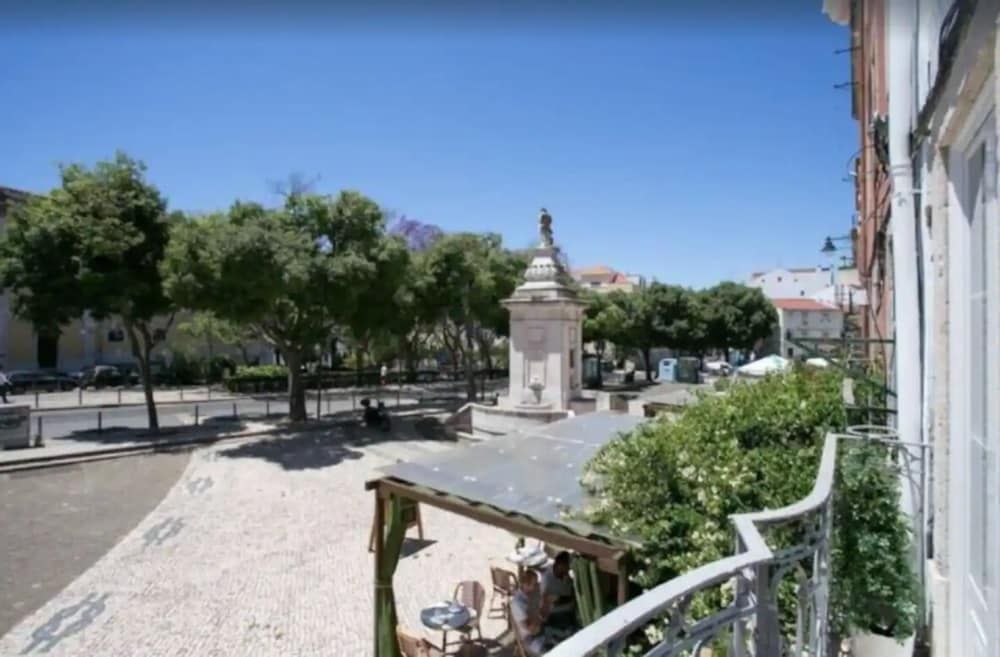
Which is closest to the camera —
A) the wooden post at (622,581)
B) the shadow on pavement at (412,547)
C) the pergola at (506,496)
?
the wooden post at (622,581)

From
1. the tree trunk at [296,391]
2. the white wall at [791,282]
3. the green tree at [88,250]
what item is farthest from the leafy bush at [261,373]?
the white wall at [791,282]

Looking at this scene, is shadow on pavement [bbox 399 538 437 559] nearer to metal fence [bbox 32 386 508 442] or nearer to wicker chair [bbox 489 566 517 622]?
wicker chair [bbox 489 566 517 622]

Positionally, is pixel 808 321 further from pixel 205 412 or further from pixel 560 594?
pixel 560 594

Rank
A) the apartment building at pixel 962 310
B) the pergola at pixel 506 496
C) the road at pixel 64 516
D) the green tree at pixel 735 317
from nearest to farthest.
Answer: the apartment building at pixel 962 310 < the pergola at pixel 506 496 < the road at pixel 64 516 < the green tree at pixel 735 317

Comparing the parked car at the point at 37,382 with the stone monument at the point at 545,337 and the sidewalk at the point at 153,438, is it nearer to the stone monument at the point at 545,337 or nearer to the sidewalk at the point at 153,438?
the sidewalk at the point at 153,438

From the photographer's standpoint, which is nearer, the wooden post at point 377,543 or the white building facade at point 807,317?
the wooden post at point 377,543

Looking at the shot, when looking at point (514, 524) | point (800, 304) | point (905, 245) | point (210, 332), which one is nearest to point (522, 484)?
point (514, 524)

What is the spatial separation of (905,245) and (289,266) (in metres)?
15.5

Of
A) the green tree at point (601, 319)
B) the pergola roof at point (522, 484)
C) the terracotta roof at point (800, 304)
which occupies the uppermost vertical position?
the terracotta roof at point (800, 304)

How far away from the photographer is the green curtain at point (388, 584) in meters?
6.46

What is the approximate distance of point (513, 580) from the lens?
26.5 ft

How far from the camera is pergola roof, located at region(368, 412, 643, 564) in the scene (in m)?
4.93

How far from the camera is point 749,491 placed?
13.5 ft

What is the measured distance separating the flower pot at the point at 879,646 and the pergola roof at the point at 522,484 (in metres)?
1.41
